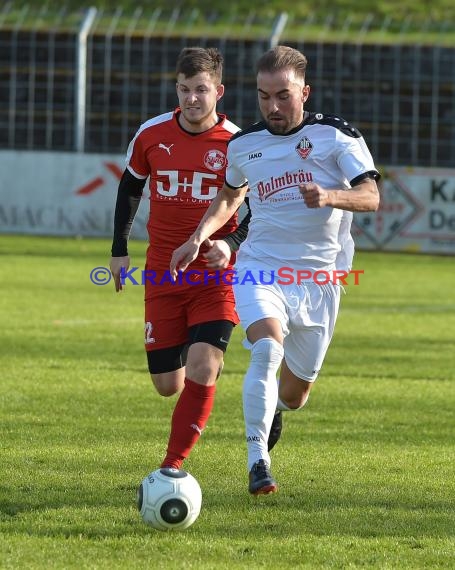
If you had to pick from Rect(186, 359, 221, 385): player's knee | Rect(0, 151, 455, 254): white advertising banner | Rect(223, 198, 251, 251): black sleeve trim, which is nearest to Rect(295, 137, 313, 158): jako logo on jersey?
Rect(223, 198, 251, 251): black sleeve trim

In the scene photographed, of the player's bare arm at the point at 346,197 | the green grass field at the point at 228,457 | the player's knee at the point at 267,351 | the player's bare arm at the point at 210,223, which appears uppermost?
the player's bare arm at the point at 346,197

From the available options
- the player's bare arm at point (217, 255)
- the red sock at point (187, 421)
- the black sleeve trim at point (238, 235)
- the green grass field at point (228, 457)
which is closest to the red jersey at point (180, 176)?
the black sleeve trim at point (238, 235)

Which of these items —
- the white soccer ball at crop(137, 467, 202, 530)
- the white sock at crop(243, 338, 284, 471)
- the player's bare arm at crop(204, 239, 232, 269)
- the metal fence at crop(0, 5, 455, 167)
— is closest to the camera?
the white soccer ball at crop(137, 467, 202, 530)

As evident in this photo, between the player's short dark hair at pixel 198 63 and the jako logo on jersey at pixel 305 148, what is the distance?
646 mm

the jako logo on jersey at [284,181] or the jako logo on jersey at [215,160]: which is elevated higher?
the jako logo on jersey at [284,181]

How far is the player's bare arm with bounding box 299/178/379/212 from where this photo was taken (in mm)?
5574

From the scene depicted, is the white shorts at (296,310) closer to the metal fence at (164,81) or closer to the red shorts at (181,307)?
the red shorts at (181,307)

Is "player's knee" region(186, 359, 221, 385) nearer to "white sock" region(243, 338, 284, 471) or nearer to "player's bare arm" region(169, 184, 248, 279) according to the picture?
"white sock" region(243, 338, 284, 471)

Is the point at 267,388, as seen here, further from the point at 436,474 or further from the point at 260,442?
the point at 436,474

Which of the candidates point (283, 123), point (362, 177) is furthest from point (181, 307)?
point (362, 177)

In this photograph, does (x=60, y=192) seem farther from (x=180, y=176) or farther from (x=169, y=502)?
(x=169, y=502)

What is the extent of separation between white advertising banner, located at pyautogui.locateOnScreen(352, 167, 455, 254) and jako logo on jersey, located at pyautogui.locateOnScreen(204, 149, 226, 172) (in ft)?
55.6

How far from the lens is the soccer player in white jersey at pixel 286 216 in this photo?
6.08 metres

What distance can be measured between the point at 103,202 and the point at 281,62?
19156 millimetres
